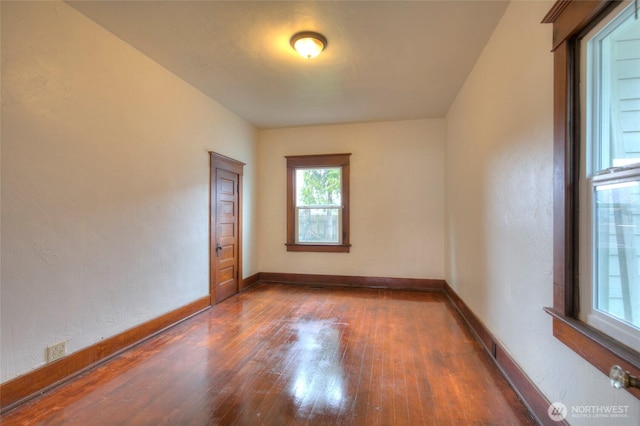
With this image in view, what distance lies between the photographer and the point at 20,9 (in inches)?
77.7

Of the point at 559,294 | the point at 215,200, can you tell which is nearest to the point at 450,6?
the point at 559,294

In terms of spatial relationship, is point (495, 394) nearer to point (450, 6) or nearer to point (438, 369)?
point (438, 369)

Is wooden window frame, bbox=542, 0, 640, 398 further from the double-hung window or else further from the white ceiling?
the white ceiling

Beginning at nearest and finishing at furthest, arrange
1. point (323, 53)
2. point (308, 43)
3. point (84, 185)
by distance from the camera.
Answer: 1. point (84, 185)
2. point (308, 43)
3. point (323, 53)

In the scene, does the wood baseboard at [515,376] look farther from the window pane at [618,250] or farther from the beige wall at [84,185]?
the beige wall at [84,185]

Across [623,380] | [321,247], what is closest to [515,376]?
[623,380]

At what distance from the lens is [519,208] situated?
2090mm

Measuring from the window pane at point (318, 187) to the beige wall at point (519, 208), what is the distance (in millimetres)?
2488

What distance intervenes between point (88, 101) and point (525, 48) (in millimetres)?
3394

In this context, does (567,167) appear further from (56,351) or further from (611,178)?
(56,351)

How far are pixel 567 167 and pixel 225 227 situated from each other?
4115 millimetres

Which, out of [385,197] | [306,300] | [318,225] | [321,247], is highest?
[385,197]

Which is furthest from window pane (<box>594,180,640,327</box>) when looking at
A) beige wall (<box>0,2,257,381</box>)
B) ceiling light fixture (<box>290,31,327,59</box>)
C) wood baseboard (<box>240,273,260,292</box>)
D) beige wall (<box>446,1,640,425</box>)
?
wood baseboard (<box>240,273,260,292</box>)

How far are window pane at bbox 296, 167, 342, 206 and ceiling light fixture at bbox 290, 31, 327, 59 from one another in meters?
2.71
